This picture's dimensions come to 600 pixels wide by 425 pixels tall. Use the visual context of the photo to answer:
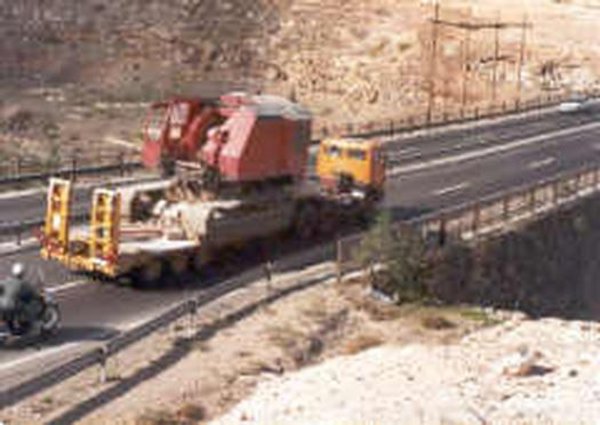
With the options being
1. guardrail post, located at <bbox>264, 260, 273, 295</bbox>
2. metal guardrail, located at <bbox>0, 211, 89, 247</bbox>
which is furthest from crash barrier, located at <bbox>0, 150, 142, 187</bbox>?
guardrail post, located at <bbox>264, 260, 273, 295</bbox>

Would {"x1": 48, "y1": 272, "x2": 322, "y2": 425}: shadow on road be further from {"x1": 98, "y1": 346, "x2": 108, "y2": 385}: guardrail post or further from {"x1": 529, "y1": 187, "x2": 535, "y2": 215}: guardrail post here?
{"x1": 529, "y1": 187, "x2": 535, "y2": 215}: guardrail post

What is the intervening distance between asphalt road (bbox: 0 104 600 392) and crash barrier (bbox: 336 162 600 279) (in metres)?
2.89

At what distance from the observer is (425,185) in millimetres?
44000

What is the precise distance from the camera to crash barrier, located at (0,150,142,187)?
39.2 meters

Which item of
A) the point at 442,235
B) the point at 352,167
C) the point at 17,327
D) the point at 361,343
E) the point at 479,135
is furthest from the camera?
the point at 479,135

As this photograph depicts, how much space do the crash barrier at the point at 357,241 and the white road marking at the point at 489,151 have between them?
7366 millimetres

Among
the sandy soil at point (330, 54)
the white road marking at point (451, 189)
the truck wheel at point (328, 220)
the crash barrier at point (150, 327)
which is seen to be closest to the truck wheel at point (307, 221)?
the truck wheel at point (328, 220)

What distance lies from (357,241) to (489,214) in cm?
793

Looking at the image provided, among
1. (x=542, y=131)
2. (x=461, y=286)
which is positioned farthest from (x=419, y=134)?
(x=461, y=286)

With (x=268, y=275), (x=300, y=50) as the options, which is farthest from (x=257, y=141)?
(x=300, y=50)

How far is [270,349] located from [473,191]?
2218 centimetres

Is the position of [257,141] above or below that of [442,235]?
above

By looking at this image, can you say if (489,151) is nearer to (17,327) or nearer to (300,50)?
(17,327)

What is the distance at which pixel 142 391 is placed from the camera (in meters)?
19.5
